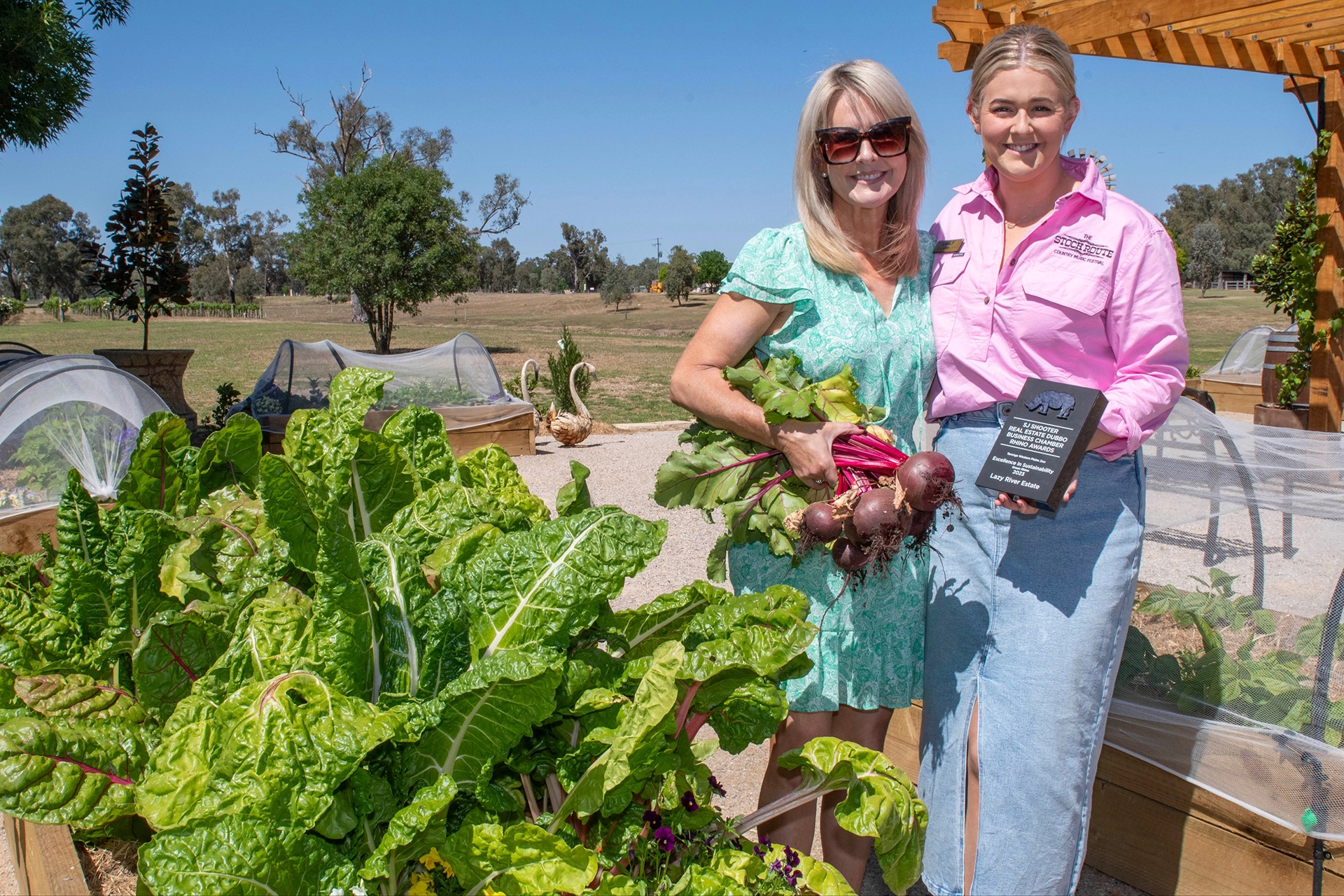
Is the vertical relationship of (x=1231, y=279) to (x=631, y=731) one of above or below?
above

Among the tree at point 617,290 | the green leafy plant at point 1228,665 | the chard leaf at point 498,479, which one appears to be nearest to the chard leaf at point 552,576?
the chard leaf at point 498,479

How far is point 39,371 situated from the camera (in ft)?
16.5

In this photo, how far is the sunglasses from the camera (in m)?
2.06

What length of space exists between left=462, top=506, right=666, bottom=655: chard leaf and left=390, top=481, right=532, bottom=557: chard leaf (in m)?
0.25

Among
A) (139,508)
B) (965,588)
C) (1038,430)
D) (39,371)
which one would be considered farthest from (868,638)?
(39,371)

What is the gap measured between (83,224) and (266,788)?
4271 inches

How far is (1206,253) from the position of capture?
216 ft

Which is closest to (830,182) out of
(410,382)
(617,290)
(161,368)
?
(161,368)

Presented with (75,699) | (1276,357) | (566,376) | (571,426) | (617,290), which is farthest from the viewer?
(617,290)

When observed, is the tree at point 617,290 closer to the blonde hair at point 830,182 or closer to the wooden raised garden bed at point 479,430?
the wooden raised garden bed at point 479,430

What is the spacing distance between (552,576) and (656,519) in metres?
5.22

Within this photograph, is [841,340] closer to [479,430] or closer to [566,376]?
[479,430]

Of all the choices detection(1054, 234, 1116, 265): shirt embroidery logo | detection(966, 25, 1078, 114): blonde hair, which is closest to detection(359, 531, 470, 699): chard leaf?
detection(1054, 234, 1116, 265): shirt embroidery logo

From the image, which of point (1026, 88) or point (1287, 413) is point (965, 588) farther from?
point (1287, 413)
